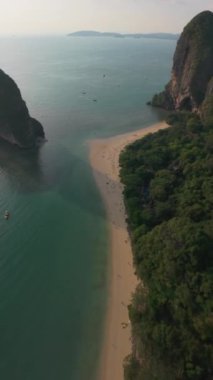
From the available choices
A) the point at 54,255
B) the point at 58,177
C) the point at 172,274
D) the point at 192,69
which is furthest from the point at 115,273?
the point at 192,69

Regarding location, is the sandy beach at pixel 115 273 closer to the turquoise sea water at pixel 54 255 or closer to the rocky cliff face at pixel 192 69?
the turquoise sea water at pixel 54 255

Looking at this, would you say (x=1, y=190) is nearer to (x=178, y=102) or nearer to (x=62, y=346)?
(x=62, y=346)

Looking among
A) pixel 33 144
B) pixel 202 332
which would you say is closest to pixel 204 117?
pixel 33 144

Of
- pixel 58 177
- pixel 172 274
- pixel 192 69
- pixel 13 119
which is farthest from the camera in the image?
pixel 192 69

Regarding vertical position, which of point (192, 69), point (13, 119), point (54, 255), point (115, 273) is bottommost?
point (54, 255)

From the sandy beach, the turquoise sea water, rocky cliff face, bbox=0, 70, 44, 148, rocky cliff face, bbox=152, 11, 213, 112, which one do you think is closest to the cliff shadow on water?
the turquoise sea water

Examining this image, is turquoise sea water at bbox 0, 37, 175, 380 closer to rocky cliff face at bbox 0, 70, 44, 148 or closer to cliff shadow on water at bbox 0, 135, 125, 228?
cliff shadow on water at bbox 0, 135, 125, 228

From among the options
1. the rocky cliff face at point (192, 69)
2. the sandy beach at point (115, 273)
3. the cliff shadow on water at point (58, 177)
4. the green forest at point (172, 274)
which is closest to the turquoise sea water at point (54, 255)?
the cliff shadow on water at point (58, 177)

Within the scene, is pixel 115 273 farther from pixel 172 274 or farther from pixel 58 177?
pixel 58 177
